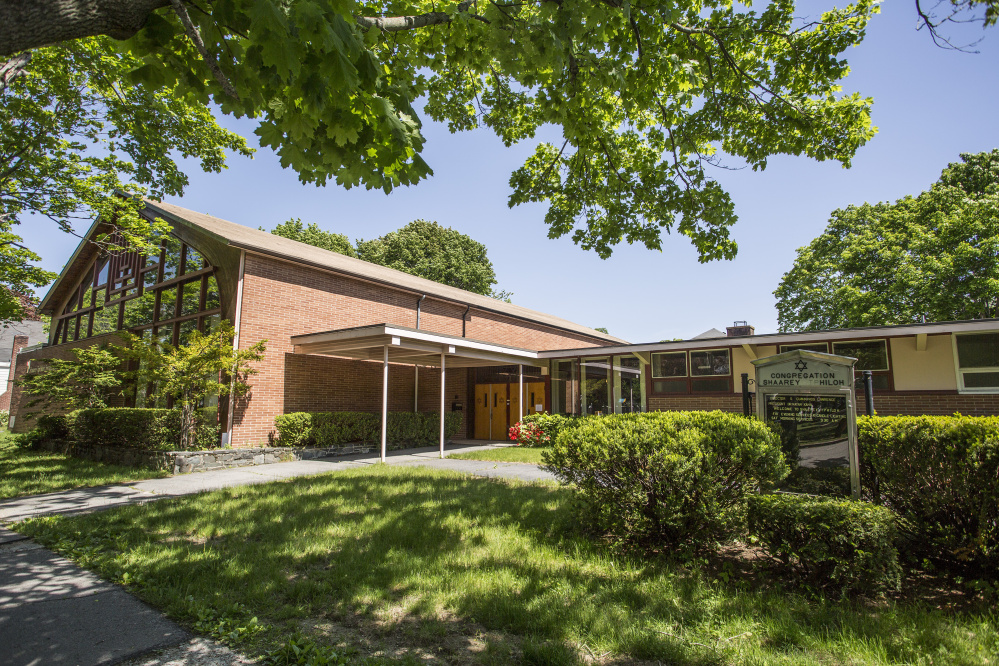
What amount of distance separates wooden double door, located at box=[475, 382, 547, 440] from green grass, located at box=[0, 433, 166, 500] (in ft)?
36.9

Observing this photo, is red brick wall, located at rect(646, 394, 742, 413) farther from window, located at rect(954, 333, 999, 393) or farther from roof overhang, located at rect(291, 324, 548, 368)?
window, located at rect(954, 333, 999, 393)

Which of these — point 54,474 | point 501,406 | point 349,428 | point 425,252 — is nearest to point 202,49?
point 54,474

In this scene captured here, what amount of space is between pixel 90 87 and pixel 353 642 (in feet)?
42.8

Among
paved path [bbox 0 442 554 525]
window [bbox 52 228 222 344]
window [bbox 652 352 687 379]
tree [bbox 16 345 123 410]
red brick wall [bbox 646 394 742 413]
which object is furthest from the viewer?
window [bbox 652 352 687 379]

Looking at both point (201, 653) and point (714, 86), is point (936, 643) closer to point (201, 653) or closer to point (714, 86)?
point (201, 653)

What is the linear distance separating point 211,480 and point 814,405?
391 inches

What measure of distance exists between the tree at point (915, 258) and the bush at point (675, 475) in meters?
24.6

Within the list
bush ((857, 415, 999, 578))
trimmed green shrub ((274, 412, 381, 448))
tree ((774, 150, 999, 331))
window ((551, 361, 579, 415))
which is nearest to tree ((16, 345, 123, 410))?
trimmed green shrub ((274, 412, 381, 448))

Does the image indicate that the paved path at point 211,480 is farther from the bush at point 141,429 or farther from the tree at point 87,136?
the tree at point 87,136

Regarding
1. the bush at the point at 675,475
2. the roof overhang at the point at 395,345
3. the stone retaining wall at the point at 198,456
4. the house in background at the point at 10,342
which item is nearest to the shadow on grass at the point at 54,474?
the stone retaining wall at the point at 198,456

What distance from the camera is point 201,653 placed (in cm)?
287

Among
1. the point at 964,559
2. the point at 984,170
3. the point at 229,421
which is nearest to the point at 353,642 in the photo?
the point at 964,559

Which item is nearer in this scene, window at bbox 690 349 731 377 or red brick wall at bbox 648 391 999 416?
red brick wall at bbox 648 391 999 416

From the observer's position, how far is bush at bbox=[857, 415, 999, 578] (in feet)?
11.3
